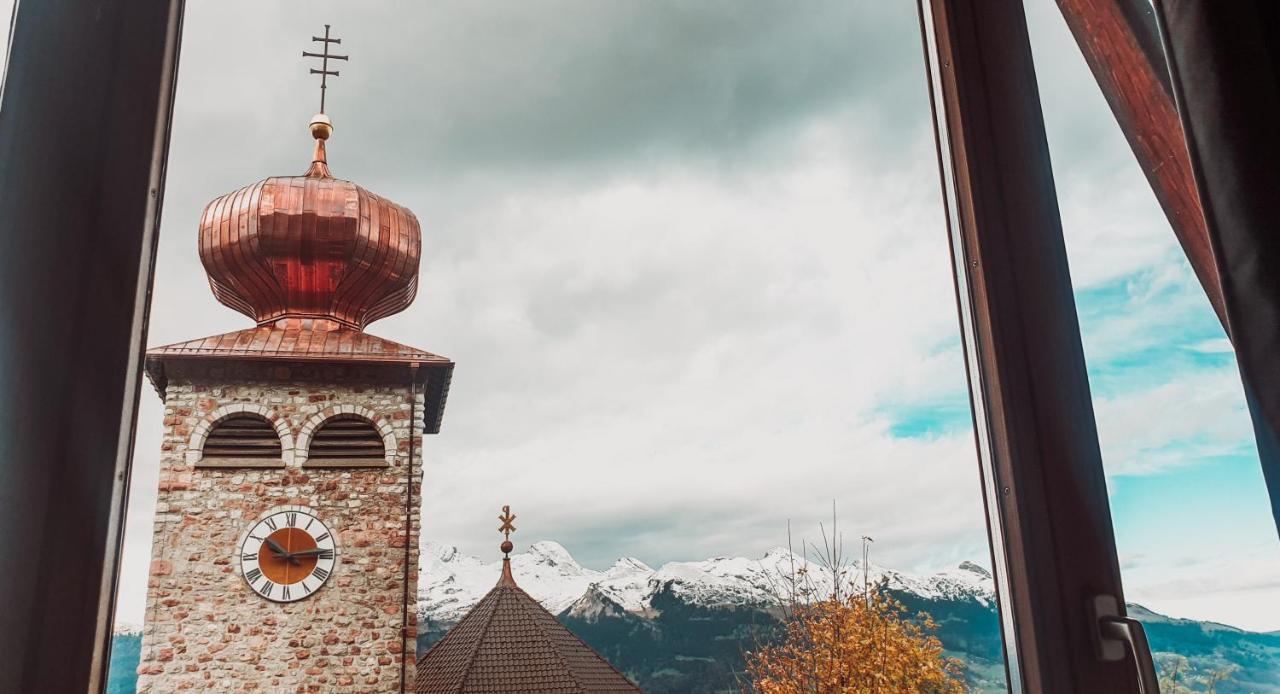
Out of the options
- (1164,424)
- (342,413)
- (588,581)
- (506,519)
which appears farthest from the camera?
(588,581)

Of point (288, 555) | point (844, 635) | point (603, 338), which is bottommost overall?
point (844, 635)

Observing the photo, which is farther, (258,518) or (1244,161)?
(258,518)

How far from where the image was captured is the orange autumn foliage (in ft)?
18.3

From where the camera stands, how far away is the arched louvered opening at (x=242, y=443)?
28.0 ft

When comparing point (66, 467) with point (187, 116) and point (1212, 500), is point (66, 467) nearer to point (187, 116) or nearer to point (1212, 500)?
point (187, 116)

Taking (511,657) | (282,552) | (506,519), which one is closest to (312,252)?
(282,552)

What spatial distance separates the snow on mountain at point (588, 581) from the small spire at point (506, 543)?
0.08m

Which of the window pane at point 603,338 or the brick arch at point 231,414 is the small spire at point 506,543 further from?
the brick arch at point 231,414

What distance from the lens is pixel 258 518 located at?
27.6 ft

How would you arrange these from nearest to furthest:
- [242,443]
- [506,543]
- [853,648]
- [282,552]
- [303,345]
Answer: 1. [853,648]
2. [282,552]
3. [242,443]
4. [303,345]
5. [506,543]

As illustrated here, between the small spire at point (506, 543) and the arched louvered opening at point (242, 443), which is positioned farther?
the small spire at point (506, 543)

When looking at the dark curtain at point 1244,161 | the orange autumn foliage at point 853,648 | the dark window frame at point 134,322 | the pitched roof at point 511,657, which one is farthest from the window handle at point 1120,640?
the pitched roof at point 511,657

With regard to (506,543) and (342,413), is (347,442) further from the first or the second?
(506,543)

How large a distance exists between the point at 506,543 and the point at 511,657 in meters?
1.28
